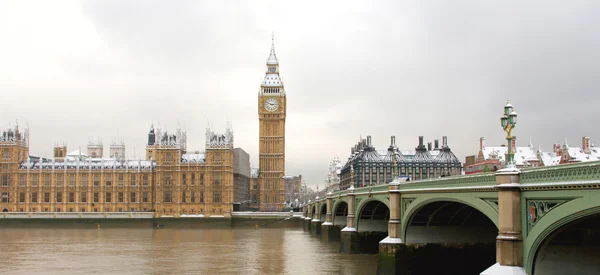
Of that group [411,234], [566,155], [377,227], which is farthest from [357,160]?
[411,234]

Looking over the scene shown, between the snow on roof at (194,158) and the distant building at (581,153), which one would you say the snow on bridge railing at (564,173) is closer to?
the distant building at (581,153)

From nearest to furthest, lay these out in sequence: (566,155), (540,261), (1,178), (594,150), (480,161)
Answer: (540,261) → (566,155) → (594,150) → (480,161) → (1,178)

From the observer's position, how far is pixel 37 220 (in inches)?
3829

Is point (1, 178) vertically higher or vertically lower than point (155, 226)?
higher

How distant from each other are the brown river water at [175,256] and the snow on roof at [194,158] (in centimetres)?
3239

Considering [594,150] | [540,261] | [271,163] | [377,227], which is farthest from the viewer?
[271,163]

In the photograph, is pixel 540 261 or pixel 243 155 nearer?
pixel 540 261

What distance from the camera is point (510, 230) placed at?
20.4 meters

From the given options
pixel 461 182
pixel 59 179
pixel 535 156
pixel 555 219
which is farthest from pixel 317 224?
pixel 555 219

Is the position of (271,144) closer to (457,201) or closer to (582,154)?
(582,154)

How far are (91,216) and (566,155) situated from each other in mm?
66035

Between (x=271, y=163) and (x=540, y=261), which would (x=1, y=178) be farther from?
(x=540, y=261)

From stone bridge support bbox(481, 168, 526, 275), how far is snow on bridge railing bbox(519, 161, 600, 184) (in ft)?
1.29

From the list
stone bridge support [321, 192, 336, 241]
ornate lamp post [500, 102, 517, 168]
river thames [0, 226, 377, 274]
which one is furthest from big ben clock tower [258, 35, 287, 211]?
ornate lamp post [500, 102, 517, 168]
